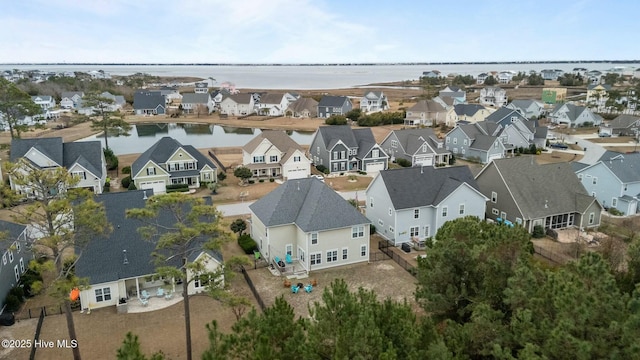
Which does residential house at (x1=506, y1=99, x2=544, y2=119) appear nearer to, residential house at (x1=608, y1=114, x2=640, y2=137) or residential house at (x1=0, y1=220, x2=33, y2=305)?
residential house at (x1=608, y1=114, x2=640, y2=137)

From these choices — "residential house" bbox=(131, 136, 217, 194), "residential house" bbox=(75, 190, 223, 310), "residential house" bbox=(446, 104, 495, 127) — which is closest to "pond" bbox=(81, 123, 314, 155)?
"residential house" bbox=(131, 136, 217, 194)

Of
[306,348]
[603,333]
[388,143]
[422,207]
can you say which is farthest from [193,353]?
[388,143]

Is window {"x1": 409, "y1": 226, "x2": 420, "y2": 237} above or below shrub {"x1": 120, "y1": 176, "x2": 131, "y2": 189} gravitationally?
below

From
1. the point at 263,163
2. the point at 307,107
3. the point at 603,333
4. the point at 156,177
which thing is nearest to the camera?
the point at 603,333

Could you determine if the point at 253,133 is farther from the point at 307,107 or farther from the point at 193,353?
the point at 193,353

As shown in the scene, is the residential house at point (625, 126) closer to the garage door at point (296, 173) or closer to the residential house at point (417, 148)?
the residential house at point (417, 148)

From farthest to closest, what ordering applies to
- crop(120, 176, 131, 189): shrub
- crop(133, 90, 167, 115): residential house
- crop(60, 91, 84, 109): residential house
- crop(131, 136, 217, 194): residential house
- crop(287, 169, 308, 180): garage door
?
crop(60, 91, 84, 109): residential house → crop(133, 90, 167, 115): residential house → crop(287, 169, 308, 180): garage door → crop(120, 176, 131, 189): shrub → crop(131, 136, 217, 194): residential house
